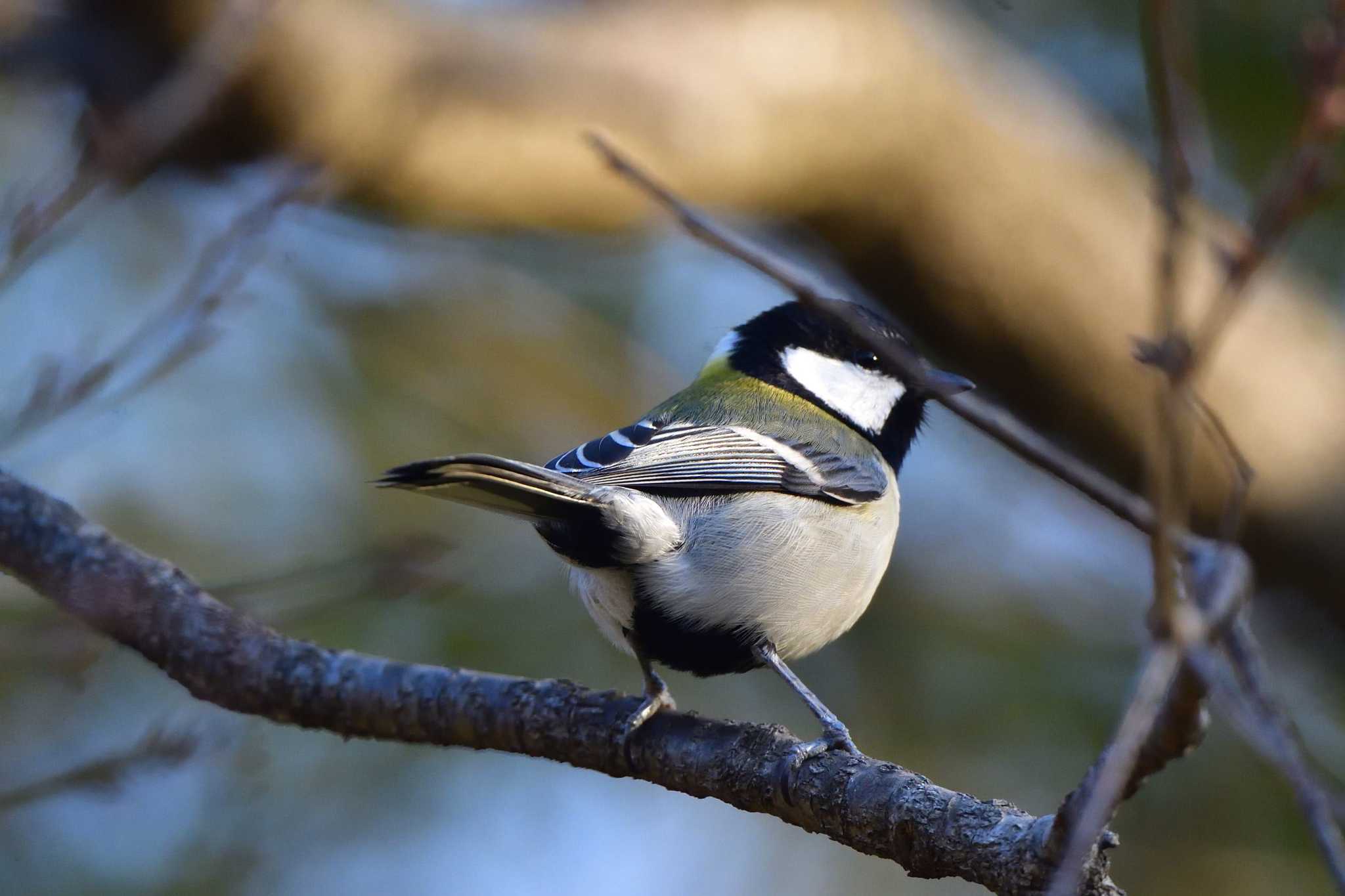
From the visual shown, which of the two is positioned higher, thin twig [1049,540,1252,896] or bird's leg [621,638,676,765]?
thin twig [1049,540,1252,896]

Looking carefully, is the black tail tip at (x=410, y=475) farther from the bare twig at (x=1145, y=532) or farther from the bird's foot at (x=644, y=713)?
the bare twig at (x=1145, y=532)

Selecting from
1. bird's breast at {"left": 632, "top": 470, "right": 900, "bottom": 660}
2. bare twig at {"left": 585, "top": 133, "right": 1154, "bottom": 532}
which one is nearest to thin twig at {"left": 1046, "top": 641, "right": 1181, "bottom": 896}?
bare twig at {"left": 585, "top": 133, "right": 1154, "bottom": 532}

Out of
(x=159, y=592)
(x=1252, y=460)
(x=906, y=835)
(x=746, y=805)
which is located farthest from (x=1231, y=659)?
(x=1252, y=460)

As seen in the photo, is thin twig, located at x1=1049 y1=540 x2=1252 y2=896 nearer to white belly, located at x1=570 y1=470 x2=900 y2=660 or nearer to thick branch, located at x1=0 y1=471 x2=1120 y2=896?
thick branch, located at x1=0 y1=471 x2=1120 y2=896

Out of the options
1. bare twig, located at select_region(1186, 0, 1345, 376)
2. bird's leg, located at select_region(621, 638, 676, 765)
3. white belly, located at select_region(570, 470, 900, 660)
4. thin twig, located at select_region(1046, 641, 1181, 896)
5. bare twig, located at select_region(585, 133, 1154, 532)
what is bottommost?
bird's leg, located at select_region(621, 638, 676, 765)

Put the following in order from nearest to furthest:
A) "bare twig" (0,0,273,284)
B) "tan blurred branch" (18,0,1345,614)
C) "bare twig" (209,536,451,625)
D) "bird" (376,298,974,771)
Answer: "bare twig" (0,0,273,284) → "bird" (376,298,974,771) → "bare twig" (209,536,451,625) → "tan blurred branch" (18,0,1345,614)

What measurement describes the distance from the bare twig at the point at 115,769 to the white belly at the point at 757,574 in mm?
1011

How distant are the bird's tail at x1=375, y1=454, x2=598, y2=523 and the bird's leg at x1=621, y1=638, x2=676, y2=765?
16.7 inches

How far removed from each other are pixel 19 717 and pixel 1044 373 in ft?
12.3

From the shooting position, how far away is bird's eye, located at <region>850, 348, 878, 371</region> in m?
3.91

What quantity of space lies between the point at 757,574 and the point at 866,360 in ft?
4.02

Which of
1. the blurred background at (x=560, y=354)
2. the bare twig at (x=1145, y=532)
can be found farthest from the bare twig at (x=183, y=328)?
the bare twig at (x=1145, y=532)

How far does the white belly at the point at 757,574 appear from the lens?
290 cm

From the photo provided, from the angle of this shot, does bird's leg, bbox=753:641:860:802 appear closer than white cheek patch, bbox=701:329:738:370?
Yes
